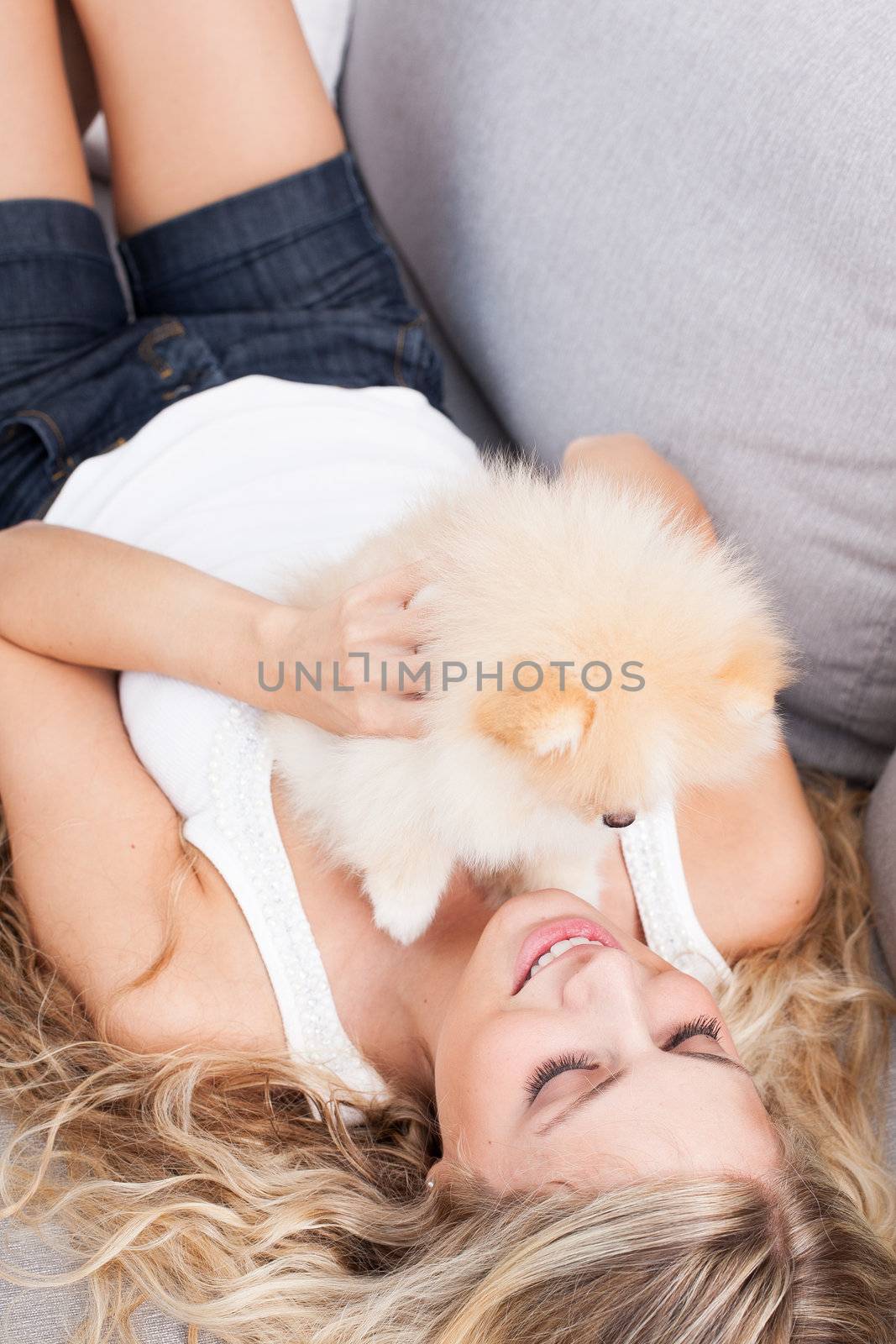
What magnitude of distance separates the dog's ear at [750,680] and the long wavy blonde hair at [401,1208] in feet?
1.38

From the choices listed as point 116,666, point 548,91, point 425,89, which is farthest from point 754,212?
point 116,666

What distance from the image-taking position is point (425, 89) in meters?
1.68

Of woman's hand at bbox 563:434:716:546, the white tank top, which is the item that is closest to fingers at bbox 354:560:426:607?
the white tank top

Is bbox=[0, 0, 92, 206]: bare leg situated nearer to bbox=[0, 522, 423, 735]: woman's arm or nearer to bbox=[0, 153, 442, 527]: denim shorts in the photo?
bbox=[0, 153, 442, 527]: denim shorts

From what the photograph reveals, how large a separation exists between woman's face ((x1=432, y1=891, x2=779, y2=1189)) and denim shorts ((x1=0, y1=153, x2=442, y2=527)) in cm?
100

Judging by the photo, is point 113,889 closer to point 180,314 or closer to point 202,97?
point 180,314

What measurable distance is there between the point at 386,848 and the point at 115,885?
1.24 feet

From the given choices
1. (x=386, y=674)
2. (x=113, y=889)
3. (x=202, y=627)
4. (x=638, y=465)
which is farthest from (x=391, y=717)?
(x=638, y=465)

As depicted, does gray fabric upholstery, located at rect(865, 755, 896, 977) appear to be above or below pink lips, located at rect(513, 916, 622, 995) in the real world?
below

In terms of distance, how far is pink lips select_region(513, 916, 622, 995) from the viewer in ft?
3.10

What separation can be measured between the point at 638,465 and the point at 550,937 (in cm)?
67

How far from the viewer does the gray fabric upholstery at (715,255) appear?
1183mm

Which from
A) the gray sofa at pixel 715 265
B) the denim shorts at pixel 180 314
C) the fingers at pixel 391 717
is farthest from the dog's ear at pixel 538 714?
the denim shorts at pixel 180 314

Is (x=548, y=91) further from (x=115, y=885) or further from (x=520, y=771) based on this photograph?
(x=115, y=885)
